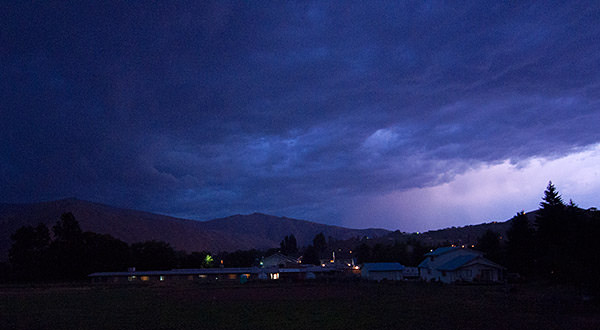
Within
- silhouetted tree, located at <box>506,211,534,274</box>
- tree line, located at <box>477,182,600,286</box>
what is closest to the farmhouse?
tree line, located at <box>477,182,600,286</box>

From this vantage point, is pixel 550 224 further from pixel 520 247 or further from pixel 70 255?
pixel 70 255

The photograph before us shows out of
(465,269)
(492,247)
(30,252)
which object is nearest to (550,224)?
(465,269)

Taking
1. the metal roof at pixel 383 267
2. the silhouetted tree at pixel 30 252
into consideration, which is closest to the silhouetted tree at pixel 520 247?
the metal roof at pixel 383 267

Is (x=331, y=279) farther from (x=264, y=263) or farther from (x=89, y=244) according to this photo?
(x=89, y=244)

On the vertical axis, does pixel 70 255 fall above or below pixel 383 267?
above

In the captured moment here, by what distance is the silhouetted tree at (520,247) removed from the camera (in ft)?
168

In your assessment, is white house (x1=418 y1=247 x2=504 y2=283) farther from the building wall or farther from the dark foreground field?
the dark foreground field

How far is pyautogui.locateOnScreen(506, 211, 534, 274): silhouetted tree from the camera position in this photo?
51188mm

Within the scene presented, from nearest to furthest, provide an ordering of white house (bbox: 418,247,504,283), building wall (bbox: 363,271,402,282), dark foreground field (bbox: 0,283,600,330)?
dark foreground field (bbox: 0,283,600,330)
white house (bbox: 418,247,504,283)
building wall (bbox: 363,271,402,282)

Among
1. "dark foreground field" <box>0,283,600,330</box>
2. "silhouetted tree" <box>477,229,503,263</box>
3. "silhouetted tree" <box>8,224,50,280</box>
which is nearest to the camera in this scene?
"dark foreground field" <box>0,283,600,330</box>

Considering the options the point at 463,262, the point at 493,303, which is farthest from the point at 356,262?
the point at 493,303

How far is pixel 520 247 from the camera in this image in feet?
171

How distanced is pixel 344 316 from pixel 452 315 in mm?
6405

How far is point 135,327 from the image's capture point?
19766 millimetres
